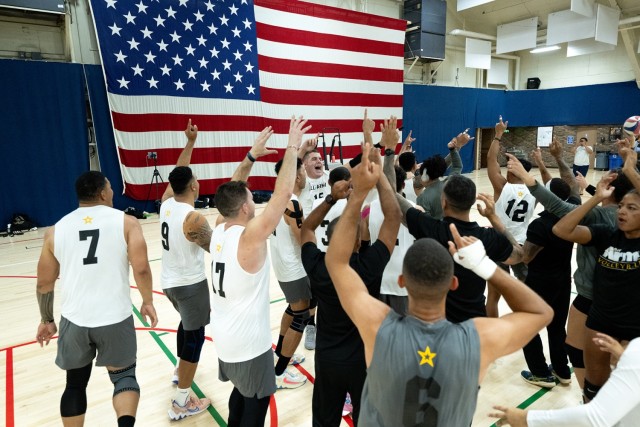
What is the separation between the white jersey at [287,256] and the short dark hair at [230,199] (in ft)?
4.11

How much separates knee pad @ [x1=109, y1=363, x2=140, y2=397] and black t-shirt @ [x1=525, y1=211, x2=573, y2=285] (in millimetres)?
3031

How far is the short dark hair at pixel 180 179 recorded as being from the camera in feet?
9.97

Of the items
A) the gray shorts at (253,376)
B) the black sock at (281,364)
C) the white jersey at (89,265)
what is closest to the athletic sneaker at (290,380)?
A: the black sock at (281,364)

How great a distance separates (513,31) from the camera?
18219mm

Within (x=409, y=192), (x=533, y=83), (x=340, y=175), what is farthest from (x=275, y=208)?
(x=533, y=83)

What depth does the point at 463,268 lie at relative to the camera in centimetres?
233

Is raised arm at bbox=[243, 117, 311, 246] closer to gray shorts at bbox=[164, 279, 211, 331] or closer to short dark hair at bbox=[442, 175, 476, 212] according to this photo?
short dark hair at bbox=[442, 175, 476, 212]

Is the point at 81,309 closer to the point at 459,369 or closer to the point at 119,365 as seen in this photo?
the point at 119,365

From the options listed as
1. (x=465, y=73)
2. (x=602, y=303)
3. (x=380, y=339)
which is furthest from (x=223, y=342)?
(x=465, y=73)

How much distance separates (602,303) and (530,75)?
23.6m

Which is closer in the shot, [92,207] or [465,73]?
[92,207]

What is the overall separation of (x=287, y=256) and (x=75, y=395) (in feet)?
6.11

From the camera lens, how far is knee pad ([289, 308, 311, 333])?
3.49 metres

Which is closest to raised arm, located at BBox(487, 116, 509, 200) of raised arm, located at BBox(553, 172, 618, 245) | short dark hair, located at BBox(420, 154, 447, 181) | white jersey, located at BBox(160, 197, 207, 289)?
short dark hair, located at BBox(420, 154, 447, 181)
